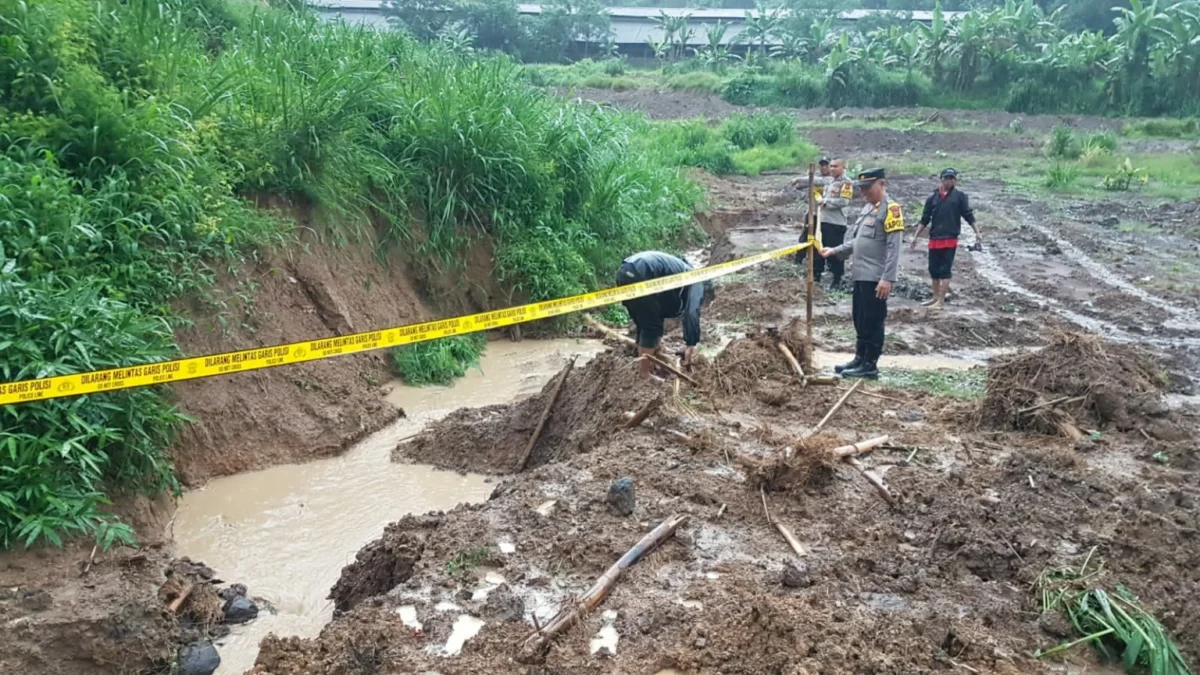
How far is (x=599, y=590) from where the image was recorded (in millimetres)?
4000

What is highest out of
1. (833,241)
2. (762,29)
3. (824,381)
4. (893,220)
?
(762,29)

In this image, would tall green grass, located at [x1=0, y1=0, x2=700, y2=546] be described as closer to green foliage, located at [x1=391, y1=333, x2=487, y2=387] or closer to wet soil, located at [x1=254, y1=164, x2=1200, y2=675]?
green foliage, located at [x1=391, y1=333, x2=487, y2=387]

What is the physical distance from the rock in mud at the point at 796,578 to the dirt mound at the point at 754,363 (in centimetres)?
263

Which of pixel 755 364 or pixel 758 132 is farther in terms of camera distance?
pixel 758 132

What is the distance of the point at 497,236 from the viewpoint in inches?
393

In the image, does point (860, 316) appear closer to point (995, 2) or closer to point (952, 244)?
point (952, 244)

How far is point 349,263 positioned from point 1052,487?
20.2ft

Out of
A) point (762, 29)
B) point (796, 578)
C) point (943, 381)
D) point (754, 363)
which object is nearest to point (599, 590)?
point (796, 578)

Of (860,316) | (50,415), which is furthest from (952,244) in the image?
(50,415)

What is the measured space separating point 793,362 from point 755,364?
409 millimetres

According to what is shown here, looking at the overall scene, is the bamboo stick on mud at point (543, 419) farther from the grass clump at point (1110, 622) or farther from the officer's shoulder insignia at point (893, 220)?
the grass clump at point (1110, 622)

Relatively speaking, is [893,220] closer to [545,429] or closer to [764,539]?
[545,429]

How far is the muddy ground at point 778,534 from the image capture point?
3.72 meters

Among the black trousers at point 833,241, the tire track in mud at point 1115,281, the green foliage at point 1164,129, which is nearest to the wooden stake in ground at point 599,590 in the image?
the black trousers at point 833,241
